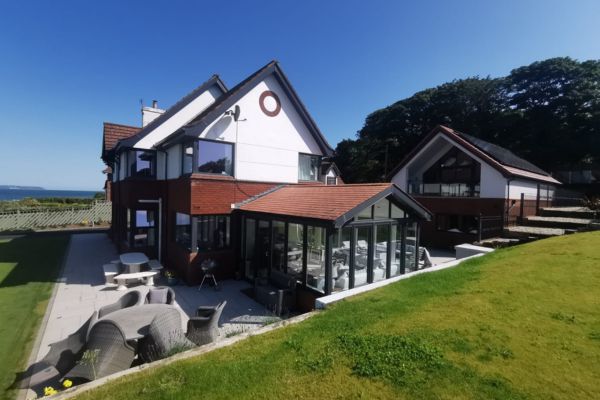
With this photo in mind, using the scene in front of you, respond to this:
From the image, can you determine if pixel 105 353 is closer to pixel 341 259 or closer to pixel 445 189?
pixel 341 259

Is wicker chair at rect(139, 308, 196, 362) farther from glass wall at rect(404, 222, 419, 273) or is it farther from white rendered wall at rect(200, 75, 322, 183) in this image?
glass wall at rect(404, 222, 419, 273)

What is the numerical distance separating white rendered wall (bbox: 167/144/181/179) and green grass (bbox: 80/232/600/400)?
9082 mm

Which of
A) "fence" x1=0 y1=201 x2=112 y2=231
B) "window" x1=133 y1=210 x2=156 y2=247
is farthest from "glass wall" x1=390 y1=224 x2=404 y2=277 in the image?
"fence" x1=0 y1=201 x2=112 y2=231

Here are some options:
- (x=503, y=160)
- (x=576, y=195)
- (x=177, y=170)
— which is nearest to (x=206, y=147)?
(x=177, y=170)

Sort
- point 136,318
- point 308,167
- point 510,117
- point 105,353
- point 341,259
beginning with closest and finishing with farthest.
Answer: point 105,353 < point 136,318 < point 341,259 < point 308,167 < point 510,117

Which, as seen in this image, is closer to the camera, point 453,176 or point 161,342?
point 161,342

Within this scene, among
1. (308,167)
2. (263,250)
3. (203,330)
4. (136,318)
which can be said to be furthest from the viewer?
(308,167)

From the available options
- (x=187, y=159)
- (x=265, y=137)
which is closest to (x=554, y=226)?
(x=265, y=137)

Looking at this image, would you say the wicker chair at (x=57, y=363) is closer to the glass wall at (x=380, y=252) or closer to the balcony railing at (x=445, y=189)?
the glass wall at (x=380, y=252)

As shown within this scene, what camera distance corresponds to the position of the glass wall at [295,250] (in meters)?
9.29

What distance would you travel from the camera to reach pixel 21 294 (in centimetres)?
966

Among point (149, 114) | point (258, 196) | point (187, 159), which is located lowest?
point (258, 196)

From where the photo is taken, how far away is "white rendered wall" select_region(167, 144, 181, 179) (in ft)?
40.2

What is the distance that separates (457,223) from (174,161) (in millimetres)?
17462
